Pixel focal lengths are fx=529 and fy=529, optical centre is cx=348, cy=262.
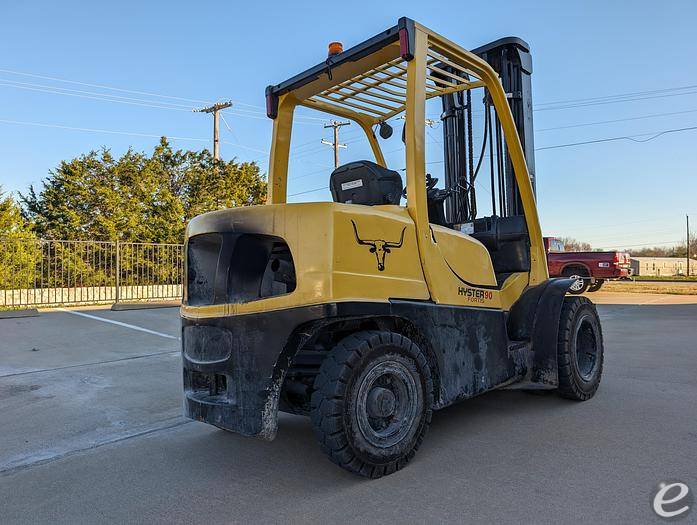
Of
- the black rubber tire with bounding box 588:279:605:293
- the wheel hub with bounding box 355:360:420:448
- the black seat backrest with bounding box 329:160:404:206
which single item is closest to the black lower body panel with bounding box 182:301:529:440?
the wheel hub with bounding box 355:360:420:448

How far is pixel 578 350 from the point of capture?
5.18 m

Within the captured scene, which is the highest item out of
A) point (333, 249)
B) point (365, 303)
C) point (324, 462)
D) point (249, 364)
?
point (333, 249)

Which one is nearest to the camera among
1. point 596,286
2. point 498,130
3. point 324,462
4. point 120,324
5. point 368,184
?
point 324,462

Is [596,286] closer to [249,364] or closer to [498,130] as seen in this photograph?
[498,130]

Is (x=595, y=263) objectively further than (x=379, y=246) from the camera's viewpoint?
Yes

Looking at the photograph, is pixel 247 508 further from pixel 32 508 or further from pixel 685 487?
pixel 685 487

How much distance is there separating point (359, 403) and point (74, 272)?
13.4m

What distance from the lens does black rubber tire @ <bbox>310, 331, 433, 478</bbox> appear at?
9.68 ft

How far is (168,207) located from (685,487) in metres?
22.2

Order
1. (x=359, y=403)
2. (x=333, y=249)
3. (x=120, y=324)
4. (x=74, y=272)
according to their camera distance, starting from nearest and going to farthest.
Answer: (x=333, y=249), (x=359, y=403), (x=120, y=324), (x=74, y=272)

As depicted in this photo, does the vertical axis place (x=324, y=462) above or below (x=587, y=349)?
below

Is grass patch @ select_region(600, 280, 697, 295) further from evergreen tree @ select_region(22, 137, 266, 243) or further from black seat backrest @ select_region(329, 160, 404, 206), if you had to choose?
black seat backrest @ select_region(329, 160, 404, 206)

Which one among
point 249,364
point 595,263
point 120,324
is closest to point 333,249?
point 249,364

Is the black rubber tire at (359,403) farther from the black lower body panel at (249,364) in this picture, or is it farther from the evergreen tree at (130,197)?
the evergreen tree at (130,197)
